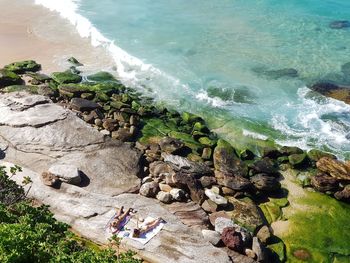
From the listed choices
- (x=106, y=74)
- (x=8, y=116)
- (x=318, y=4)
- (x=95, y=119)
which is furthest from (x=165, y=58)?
(x=318, y=4)

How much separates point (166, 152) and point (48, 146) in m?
5.25

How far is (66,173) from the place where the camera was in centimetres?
1822

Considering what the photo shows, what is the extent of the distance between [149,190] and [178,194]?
1.16 metres

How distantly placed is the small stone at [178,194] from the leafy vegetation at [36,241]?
572cm

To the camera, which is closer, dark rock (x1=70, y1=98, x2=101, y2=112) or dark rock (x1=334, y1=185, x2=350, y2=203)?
dark rock (x1=334, y1=185, x2=350, y2=203)

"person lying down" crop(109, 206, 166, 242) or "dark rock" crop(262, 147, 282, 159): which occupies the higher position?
"dark rock" crop(262, 147, 282, 159)

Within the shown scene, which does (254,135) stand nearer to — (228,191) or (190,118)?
(190,118)

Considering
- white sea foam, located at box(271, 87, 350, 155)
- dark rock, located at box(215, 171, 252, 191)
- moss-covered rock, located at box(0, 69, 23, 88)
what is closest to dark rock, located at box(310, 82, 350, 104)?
white sea foam, located at box(271, 87, 350, 155)

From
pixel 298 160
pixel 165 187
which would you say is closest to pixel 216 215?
pixel 165 187

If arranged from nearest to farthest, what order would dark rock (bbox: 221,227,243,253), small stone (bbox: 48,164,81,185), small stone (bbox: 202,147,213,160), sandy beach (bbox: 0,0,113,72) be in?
dark rock (bbox: 221,227,243,253) → small stone (bbox: 48,164,81,185) → small stone (bbox: 202,147,213,160) → sandy beach (bbox: 0,0,113,72)

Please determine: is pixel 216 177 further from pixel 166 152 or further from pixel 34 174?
pixel 34 174

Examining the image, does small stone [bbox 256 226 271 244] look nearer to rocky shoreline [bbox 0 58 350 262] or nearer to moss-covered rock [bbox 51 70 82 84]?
rocky shoreline [bbox 0 58 350 262]

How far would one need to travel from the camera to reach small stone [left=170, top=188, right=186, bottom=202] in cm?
1820

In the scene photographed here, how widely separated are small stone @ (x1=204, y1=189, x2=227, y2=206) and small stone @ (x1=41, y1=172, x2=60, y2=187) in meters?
6.01
